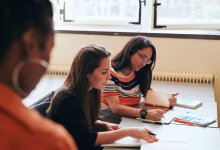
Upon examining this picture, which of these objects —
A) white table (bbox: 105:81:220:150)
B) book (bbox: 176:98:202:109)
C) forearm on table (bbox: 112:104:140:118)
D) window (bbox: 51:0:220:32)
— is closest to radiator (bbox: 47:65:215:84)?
white table (bbox: 105:81:220:150)

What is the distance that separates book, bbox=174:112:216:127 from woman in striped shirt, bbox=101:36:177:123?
20 cm

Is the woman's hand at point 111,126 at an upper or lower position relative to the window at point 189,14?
lower

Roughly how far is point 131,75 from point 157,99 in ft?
0.78

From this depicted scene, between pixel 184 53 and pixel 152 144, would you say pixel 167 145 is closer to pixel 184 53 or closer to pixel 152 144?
pixel 152 144

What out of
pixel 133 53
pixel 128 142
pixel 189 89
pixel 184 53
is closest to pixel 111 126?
pixel 128 142

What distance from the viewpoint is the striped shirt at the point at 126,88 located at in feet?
7.87

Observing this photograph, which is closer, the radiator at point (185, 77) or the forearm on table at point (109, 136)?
the forearm on table at point (109, 136)

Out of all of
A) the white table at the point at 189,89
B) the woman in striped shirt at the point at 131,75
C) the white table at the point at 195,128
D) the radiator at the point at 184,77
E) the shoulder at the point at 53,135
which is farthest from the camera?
the radiator at the point at 184,77

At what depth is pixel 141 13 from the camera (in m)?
3.42

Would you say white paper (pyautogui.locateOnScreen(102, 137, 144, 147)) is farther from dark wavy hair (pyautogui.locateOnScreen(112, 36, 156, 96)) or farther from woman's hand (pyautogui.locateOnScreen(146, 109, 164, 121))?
dark wavy hair (pyautogui.locateOnScreen(112, 36, 156, 96))

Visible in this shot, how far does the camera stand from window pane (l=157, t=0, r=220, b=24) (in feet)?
10.8

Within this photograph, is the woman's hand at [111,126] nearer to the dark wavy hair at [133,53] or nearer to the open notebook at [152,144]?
the open notebook at [152,144]

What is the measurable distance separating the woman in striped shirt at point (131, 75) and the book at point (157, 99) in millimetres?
34

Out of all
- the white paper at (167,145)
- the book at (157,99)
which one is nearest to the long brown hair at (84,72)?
the white paper at (167,145)
